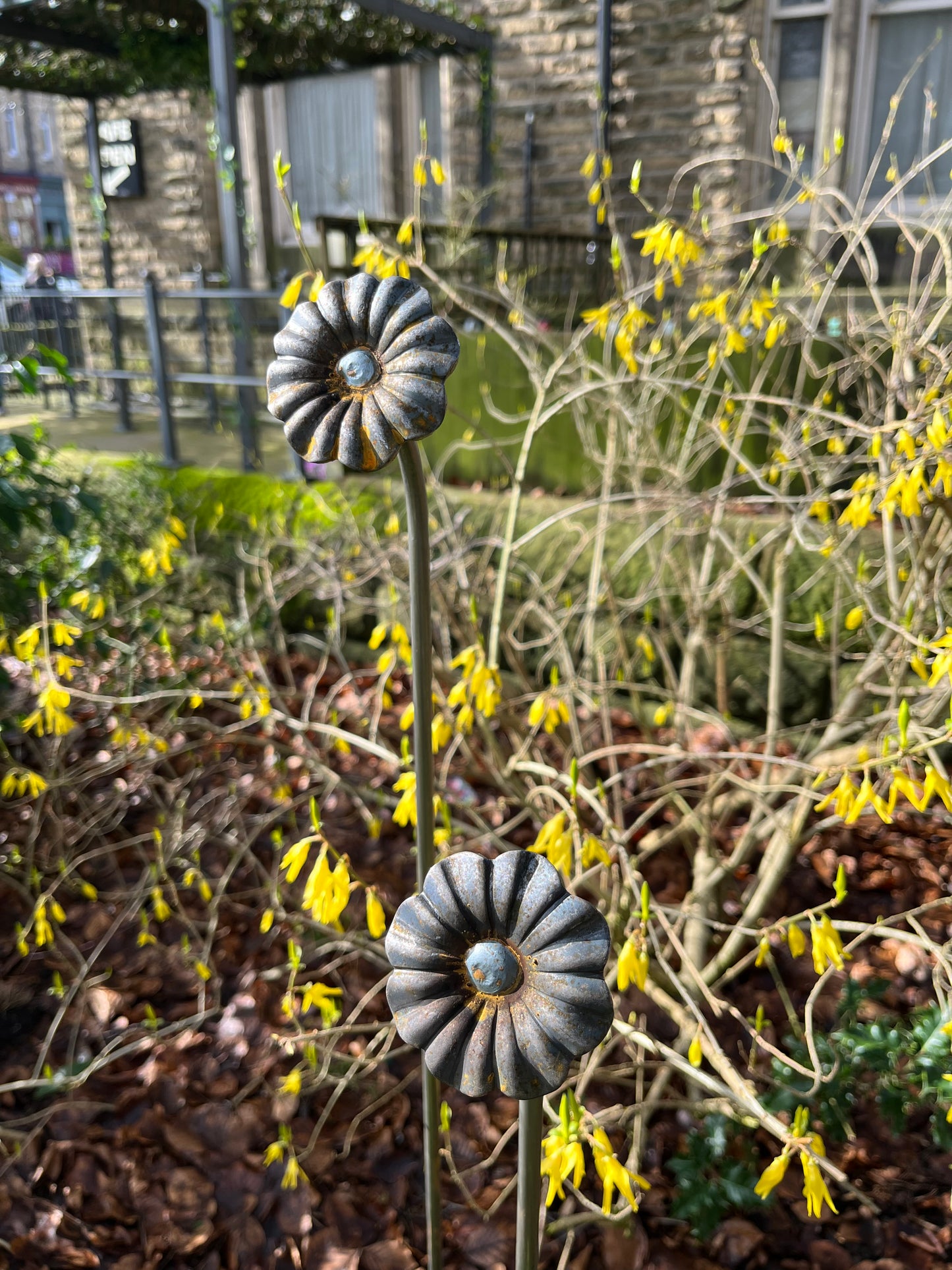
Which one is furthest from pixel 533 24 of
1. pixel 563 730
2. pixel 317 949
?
pixel 317 949

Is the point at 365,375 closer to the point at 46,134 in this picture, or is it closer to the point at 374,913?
the point at 374,913

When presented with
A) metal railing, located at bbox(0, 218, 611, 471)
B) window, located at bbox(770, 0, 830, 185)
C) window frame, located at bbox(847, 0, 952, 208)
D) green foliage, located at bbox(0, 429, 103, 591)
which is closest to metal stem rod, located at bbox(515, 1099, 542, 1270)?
metal railing, located at bbox(0, 218, 611, 471)

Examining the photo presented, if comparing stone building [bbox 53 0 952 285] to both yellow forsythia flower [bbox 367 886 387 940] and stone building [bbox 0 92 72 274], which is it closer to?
yellow forsythia flower [bbox 367 886 387 940]

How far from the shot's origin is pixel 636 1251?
1.84m

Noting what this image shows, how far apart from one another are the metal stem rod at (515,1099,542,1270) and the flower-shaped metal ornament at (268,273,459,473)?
26.9 inches

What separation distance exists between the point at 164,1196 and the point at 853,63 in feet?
22.8

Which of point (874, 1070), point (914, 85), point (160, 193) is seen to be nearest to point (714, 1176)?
point (874, 1070)

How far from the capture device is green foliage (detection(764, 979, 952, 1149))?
1.70 m

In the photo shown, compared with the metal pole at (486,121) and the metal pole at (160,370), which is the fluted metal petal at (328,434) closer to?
→ the metal pole at (160,370)

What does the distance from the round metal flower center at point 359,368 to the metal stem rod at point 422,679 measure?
82mm

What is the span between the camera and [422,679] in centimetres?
125

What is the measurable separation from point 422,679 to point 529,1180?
60 cm

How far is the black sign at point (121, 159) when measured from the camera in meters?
8.87

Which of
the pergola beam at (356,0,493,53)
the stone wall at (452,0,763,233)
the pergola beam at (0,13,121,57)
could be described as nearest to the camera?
the pergola beam at (356,0,493,53)
